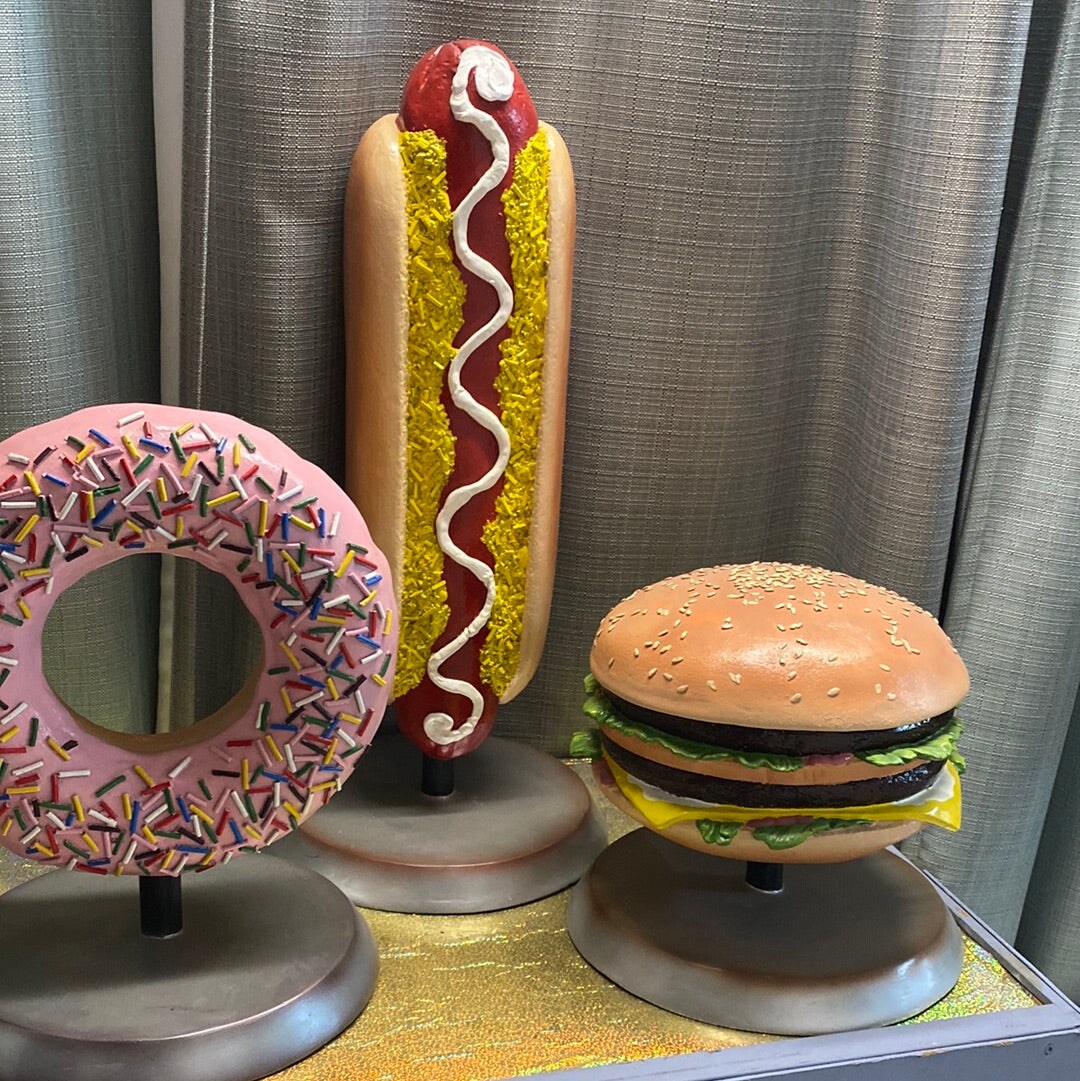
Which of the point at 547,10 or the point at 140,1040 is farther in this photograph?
the point at 547,10

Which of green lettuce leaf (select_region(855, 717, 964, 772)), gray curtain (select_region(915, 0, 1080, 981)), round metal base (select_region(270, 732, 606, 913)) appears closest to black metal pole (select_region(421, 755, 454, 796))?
round metal base (select_region(270, 732, 606, 913))

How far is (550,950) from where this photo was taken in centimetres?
101

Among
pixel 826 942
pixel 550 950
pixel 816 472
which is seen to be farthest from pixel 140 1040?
pixel 816 472

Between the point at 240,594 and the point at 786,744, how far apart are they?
378 mm

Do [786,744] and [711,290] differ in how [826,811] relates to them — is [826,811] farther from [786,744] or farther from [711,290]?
[711,290]

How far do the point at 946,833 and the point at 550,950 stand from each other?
553 mm

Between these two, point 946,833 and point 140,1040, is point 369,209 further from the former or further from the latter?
point 946,833

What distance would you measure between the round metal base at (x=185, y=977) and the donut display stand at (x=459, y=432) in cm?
12

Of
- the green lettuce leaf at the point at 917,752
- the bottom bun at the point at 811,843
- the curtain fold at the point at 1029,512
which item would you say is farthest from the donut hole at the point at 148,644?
the curtain fold at the point at 1029,512

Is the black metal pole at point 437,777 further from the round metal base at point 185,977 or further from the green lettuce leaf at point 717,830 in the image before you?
the green lettuce leaf at point 717,830

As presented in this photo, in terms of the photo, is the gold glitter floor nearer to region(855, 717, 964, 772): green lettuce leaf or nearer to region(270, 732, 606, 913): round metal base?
region(270, 732, 606, 913): round metal base

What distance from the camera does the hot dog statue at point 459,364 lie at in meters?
1.01

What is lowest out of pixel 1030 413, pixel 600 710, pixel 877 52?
pixel 600 710

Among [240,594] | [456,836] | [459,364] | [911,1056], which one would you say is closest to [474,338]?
[459,364]
